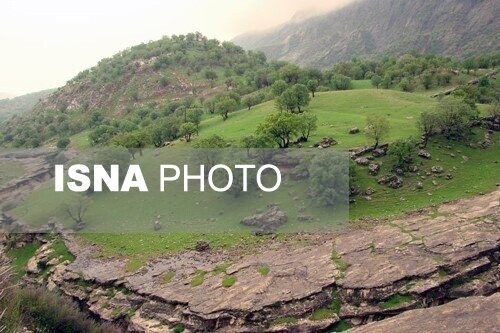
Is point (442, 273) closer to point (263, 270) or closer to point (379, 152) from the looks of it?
point (263, 270)

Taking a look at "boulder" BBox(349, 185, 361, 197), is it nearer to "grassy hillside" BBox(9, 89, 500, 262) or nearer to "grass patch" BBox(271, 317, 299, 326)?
"grassy hillside" BBox(9, 89, 500, 262)

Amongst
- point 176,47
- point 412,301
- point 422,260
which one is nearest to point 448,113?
point 422,260

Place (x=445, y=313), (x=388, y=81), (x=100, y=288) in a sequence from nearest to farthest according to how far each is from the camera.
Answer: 1. (x=445, y=313)
2. (x=100, y=288)
3. (x=388, y=81)

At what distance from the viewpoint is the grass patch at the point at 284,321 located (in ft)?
110

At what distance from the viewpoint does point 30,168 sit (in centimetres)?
7588

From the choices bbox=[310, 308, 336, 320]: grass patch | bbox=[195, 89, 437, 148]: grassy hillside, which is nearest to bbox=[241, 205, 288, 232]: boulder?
bbox=[310, 308, 336, 320]: grass patch

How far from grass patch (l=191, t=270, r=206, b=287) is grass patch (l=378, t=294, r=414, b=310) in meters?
15.2

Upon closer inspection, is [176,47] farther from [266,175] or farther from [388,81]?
[266,175]

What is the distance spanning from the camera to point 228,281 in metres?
38.6

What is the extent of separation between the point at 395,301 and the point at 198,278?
54.7ft

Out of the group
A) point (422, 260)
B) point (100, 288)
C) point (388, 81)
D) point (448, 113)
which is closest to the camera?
point (422, 260)

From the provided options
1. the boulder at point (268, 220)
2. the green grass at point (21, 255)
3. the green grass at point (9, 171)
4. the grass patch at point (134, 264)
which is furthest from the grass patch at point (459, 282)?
the green grass at point (9, 171)

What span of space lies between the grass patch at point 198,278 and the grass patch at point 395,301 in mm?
15186

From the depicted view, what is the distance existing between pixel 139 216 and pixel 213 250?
14835mm
